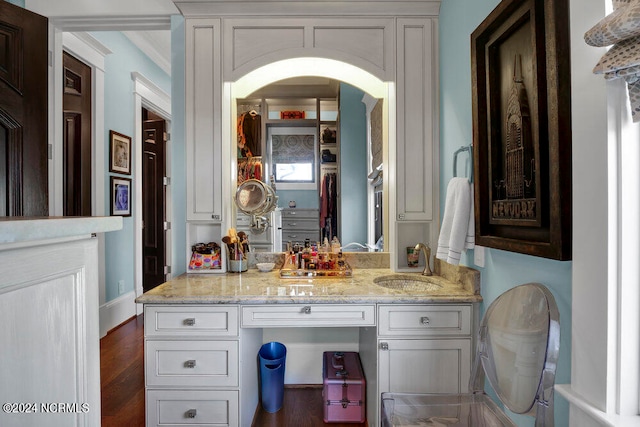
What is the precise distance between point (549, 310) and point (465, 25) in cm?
148

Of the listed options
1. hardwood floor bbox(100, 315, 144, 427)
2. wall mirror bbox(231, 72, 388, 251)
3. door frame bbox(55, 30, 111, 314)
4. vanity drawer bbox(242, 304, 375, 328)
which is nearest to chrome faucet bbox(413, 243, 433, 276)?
wall mirror bbox(231, 72, 388, 251)

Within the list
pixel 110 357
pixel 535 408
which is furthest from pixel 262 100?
pixel 110 357

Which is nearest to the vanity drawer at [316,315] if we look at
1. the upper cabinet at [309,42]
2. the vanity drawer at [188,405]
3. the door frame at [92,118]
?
the vanity drawer at [188,405]

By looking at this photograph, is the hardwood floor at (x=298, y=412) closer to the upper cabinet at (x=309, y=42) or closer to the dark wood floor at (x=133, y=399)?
the dark wood floor at (x=133, y=399)

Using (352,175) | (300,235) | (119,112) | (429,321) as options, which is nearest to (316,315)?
(429,321)

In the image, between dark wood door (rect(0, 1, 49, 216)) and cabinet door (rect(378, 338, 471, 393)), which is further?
dark wood door (rect(0, 1, 49, 216))

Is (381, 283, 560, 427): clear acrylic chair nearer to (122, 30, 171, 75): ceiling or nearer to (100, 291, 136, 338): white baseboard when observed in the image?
(100, 291, 136, 338): white baseboard

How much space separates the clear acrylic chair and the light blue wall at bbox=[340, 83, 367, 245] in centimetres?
118

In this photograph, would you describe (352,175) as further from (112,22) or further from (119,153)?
(119,153)

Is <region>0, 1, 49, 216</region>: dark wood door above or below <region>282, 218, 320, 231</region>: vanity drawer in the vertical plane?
above

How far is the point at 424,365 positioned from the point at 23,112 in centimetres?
259

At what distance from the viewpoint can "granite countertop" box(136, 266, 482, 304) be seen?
165 centimetres

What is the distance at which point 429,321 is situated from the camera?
1656 mm

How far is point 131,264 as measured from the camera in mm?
3666
